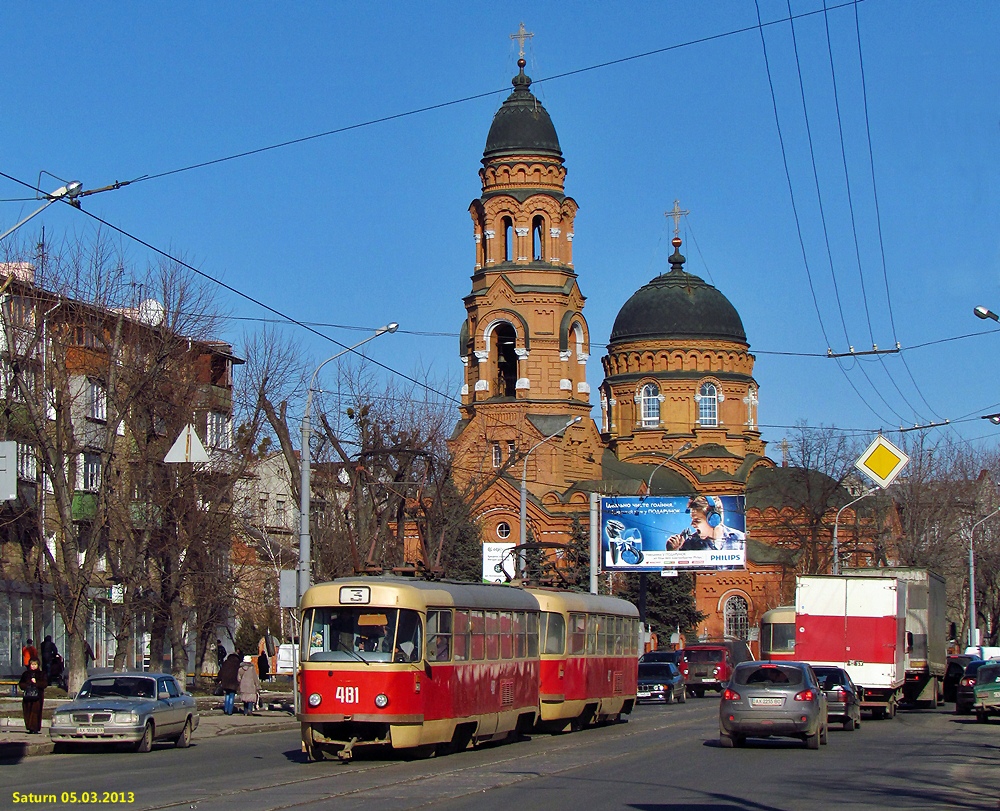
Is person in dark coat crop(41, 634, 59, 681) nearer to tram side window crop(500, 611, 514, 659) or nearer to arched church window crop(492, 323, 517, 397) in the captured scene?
tram side window crop(500, 611, 514, 659)

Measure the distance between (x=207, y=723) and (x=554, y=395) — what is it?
47.0m

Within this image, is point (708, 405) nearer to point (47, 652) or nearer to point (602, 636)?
point (47, 652)

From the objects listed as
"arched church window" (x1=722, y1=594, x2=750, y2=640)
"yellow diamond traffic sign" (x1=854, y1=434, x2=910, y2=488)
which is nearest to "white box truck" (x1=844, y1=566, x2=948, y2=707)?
"yellow diamond traffic sign" (x1=854, y1=434, x2=910, y2=488)

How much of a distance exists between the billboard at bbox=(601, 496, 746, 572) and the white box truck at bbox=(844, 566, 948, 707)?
19122 millimetres

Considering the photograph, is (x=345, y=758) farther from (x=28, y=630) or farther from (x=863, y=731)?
(x=28, y=630)

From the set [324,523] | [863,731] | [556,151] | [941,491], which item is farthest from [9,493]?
[941,491]

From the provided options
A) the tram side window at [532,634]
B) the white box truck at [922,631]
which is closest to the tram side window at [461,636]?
the tram side window at [532,634]

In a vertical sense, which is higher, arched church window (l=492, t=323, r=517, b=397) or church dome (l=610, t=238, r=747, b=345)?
church dome (l=610, t=238, r=747, b=345)

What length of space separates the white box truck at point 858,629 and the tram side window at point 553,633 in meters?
7.85

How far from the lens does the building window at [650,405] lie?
90.7m

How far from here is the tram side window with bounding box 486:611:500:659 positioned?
2406cm

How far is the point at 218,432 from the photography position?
43.8 meters

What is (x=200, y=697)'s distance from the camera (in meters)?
40.4

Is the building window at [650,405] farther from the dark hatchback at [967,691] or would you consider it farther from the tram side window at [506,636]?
the tram side window at [506,636]
